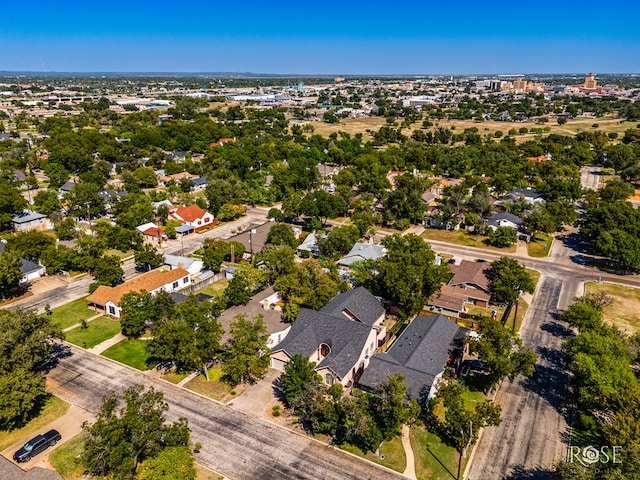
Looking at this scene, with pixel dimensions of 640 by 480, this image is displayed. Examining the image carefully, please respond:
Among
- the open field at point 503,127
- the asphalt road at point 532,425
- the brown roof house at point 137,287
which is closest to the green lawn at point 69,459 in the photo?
the brown roof house at point 137,287

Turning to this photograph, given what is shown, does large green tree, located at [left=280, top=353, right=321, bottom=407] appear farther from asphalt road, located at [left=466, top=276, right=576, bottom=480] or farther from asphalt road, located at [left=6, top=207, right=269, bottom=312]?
asphalt road, located at [left=6, top=207, right=269, bottom=312]

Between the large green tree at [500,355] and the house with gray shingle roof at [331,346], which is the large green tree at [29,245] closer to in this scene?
the house with gray shingle roof at [331,346]

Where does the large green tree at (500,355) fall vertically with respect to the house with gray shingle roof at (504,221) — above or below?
above

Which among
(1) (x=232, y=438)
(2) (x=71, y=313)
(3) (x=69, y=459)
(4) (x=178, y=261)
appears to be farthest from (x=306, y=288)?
(2) (x=71, y=313)

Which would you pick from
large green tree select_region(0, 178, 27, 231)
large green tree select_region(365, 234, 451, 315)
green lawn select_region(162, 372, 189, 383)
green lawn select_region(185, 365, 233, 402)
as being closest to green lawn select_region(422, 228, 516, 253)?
large green tree select_region(365, 234, 451, 315)

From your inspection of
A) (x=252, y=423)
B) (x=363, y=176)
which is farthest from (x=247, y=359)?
(x=363, y=176)

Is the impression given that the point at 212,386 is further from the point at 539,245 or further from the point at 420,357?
the point at 539,245
